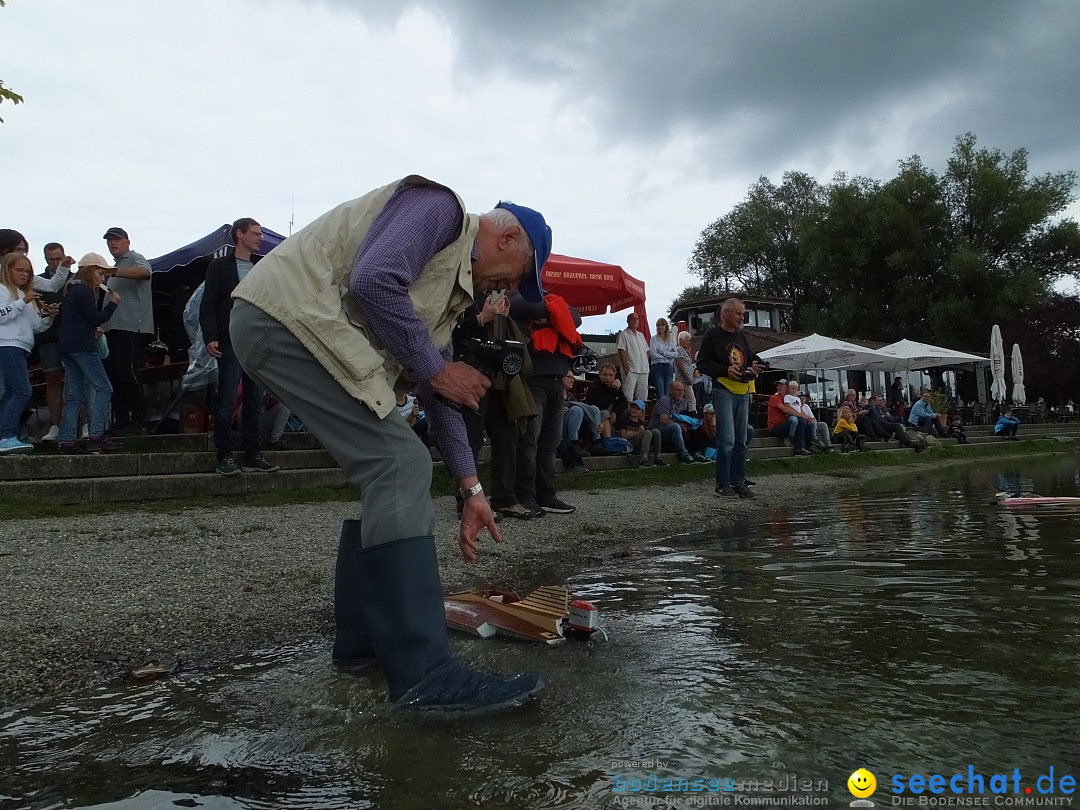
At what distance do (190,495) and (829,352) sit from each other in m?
17.6

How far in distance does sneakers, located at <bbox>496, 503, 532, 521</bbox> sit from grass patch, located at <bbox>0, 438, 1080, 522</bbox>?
616 millimetres

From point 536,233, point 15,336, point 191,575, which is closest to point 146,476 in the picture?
point 15,336

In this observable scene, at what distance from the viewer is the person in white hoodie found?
6660mm

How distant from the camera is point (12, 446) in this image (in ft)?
21.7

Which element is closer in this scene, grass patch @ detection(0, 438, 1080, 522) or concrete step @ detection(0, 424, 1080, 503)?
grass patch @ detection(0, 438, 1080, 522)

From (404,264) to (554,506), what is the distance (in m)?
4.89

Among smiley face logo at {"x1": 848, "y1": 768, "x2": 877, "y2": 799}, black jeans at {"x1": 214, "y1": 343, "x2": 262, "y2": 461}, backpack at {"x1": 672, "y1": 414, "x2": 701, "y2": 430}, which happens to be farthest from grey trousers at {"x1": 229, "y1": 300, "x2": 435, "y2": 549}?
backpack at {"x1": 672, "y1": 414, "x2": 701, "y2": 430}

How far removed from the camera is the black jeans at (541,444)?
6758mm

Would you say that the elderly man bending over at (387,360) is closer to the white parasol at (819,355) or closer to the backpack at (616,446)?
the backpack at (616,446)

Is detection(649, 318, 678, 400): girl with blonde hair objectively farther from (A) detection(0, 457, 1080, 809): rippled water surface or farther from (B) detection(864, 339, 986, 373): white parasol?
(B) detection(864, 339, 986, 373): white parasol

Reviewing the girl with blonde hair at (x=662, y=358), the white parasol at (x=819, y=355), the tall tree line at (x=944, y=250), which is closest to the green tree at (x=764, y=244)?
the tall tree line at (x=944, y=250)

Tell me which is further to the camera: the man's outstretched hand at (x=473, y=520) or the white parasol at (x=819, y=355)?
the white parasol at (x=819, y=355)

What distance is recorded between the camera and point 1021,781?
1.73 metres

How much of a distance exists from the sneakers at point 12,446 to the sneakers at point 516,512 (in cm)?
393
